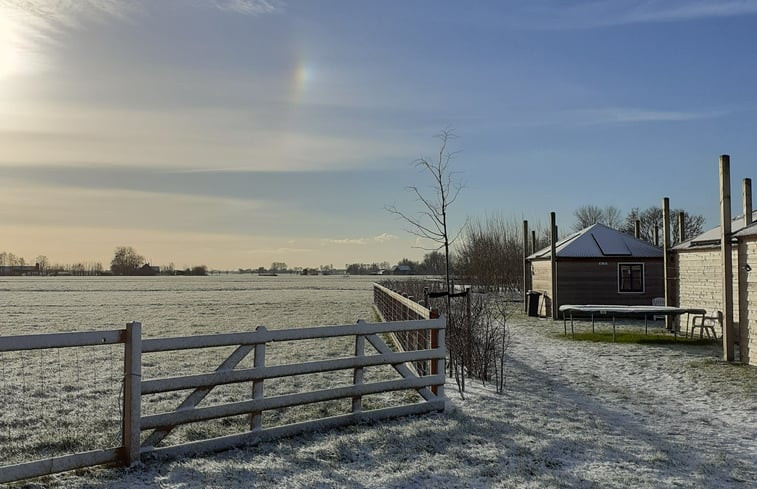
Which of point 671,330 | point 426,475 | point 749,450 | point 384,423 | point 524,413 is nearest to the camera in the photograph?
point 426,475

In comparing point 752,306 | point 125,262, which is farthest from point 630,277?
point 125,262

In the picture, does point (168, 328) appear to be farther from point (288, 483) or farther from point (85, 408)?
point (288, 483)

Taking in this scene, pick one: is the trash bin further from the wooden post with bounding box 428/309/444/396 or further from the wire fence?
the wooden post with bounding box 428/309/444/396

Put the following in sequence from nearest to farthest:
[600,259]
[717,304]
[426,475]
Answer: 1. [426,475]
2. [717,304]
3. [600,259]

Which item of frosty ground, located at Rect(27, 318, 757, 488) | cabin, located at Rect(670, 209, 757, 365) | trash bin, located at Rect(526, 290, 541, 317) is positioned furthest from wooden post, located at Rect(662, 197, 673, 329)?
frosty ground, located at Rect(27, 318, 757, 488)

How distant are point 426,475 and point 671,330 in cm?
1620

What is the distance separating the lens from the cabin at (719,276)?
39.4ft

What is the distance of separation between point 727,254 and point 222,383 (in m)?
11.0

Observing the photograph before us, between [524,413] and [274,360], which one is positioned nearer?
[524,413]

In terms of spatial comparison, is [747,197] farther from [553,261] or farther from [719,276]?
[553,261]

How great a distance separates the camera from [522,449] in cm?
591

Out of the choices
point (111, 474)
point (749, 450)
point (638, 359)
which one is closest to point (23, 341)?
point (111, 474)

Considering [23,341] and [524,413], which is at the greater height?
[23,341]

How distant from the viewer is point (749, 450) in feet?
20.3
